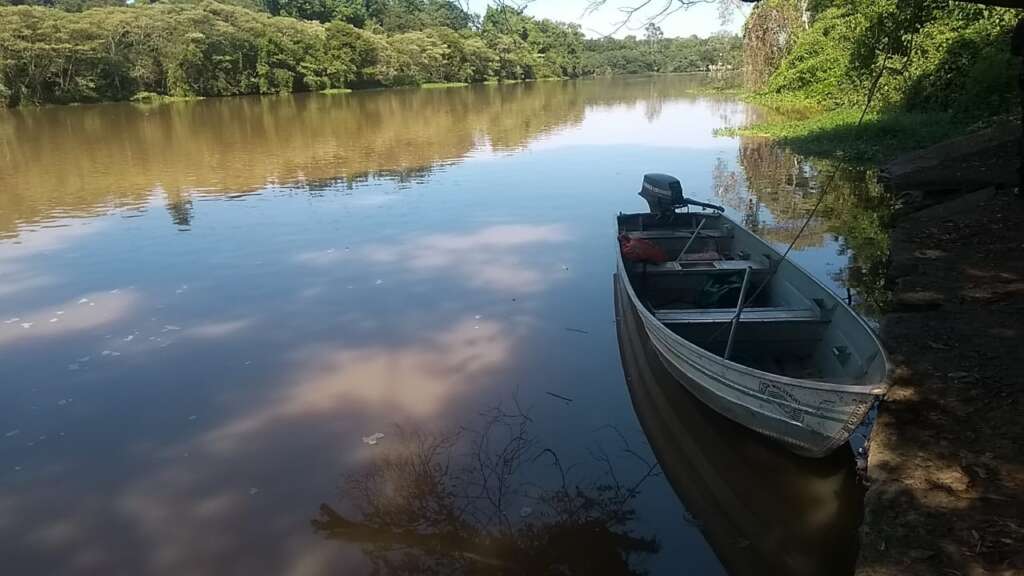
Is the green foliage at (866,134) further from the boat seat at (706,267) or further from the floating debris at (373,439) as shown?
the floating debris at (373,439)

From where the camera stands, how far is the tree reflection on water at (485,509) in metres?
4.15

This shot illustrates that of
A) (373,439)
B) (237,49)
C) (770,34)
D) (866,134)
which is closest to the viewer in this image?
(373,439)

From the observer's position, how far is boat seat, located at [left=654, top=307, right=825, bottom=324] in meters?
5.54

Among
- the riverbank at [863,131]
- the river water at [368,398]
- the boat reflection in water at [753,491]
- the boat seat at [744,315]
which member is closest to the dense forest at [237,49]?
the riverbank at [863,131]

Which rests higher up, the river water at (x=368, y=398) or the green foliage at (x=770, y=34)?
the green foliage at (x=770, y=34)

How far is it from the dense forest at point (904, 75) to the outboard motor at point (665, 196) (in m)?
4.30

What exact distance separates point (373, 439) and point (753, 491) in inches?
114

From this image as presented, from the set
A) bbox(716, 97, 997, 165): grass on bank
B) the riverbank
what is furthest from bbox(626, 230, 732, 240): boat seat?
bbox(716, 97, 997, 165): grass on bank

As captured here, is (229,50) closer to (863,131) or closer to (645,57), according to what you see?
(863,131)

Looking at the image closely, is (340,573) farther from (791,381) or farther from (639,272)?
(639,272)

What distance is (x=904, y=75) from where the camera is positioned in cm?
1997

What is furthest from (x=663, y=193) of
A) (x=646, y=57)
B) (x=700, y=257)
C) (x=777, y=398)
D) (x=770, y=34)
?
(x=646, y=57)

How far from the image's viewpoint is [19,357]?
699 cm

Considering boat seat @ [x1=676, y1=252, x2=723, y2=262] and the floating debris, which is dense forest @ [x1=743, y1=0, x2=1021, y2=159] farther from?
the floating debris
